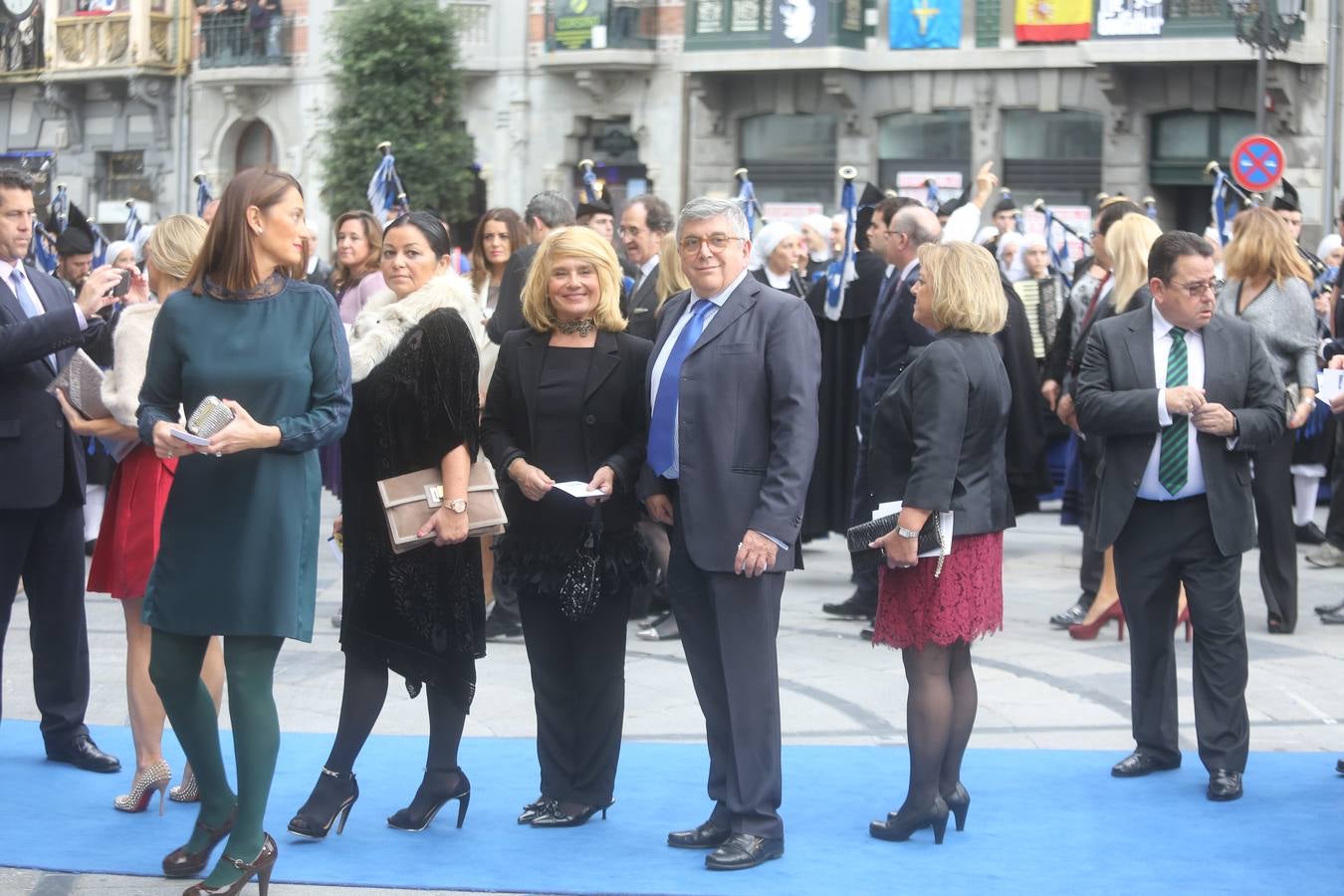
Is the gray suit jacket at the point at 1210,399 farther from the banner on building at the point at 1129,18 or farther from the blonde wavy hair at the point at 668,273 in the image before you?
the banner on building at the point at 1129,18

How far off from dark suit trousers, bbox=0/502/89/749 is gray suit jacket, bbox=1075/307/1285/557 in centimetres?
352

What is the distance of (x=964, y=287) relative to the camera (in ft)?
19.8

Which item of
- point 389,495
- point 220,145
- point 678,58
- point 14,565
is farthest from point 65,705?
A: point 220,145

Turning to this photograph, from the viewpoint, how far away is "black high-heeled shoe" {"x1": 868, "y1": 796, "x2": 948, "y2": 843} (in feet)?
19.9

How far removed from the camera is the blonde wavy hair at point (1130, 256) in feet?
28.8

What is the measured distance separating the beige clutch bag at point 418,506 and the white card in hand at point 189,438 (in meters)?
0.82

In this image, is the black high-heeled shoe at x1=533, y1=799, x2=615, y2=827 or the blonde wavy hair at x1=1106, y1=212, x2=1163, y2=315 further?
the blonde wavy hair at x1=1106, y1=212, x2=1163, y2=315

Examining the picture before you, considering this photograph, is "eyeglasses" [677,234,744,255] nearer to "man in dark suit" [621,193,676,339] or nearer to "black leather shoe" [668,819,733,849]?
"black leather shoe" [668,819,733,849]

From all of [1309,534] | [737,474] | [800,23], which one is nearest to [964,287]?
[737,474]

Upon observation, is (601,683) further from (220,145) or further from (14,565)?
(220,145)

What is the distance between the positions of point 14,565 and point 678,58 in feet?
85.4

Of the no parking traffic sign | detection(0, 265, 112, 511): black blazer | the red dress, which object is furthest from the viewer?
the no parking traffic sign

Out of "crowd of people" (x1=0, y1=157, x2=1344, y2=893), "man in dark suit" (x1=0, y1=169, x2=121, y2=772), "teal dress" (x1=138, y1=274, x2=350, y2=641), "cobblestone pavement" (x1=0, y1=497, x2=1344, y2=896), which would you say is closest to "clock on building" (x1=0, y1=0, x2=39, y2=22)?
"cobblestone pavement" (x1=0, y1=497, x2=1344, y2=896)

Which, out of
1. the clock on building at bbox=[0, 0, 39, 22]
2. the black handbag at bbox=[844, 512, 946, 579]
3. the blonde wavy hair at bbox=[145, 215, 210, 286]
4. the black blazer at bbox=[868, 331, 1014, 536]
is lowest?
the black handbag at bbox=[844, 512, 946, 579]
